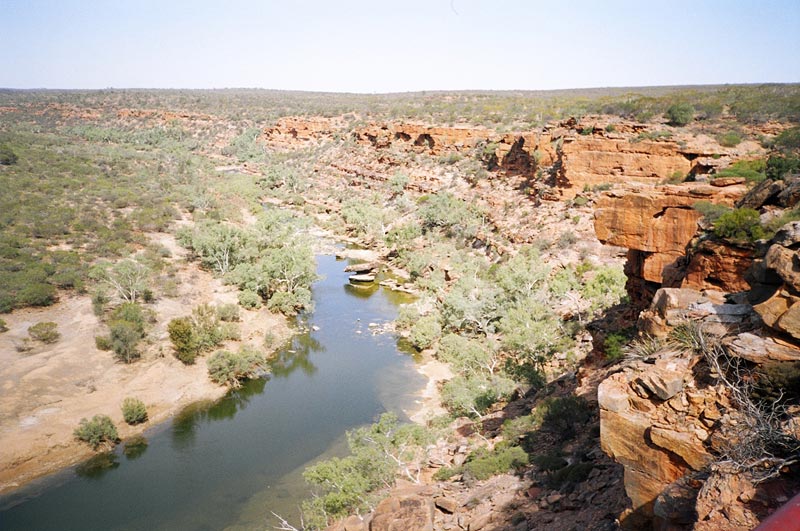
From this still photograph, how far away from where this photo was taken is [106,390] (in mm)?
22562

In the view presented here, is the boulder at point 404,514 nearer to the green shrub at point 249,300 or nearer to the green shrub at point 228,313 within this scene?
the green shrub at point 228,313

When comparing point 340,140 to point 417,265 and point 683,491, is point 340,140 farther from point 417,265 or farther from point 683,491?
point 683,491

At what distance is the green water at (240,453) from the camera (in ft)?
53.6

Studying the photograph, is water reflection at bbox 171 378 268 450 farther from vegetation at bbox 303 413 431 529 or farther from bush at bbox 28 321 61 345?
bush at bbox 28 321 61 345

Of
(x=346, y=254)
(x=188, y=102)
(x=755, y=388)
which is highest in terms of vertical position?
(x=188, y=102)

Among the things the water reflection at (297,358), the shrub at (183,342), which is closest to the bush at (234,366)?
the water reflection at (297,358)

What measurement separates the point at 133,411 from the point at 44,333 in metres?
9.08

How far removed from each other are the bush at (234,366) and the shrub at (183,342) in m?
1.22

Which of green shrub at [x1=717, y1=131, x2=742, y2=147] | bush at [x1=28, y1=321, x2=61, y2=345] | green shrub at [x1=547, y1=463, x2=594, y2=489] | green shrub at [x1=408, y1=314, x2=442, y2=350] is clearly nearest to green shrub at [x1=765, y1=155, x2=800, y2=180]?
green shrub at [x1=547, y1=463, x2=594, y2=489]

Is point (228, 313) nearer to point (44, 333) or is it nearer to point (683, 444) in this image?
point (44, 333)

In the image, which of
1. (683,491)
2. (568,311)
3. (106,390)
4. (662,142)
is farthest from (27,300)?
(662,142)

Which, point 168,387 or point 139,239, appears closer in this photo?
point 168,387

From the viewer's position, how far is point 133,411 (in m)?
20.8

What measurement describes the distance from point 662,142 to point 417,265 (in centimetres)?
1944
